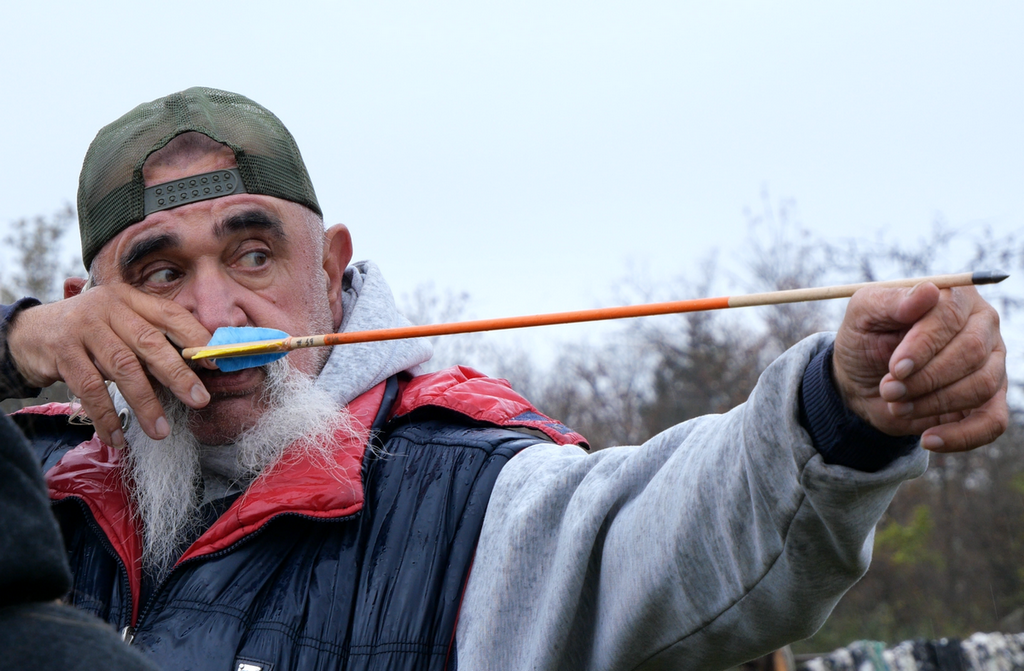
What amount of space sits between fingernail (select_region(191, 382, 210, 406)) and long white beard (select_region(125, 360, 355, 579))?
193 mm

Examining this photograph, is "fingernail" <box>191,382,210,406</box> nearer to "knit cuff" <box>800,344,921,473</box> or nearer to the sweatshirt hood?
the sweatshirt hood

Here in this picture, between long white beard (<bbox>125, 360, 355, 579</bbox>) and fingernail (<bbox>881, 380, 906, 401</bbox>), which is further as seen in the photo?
long white beard (<bbox>125, 360, 355, 579</bbox>)

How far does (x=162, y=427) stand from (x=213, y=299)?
13.6 inches

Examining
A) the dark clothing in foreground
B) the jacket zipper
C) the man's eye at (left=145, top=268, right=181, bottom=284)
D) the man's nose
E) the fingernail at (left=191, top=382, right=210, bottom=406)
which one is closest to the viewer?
the dark clothing in foreground

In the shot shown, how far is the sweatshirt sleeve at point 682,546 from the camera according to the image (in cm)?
130

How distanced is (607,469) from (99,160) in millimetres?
1703

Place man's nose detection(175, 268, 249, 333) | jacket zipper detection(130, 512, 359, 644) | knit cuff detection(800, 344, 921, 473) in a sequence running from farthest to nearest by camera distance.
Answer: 1. man's nose detection(175, 268, 249, 333)
2. jacket zipper detection(130, 512, 359, 644)
3. knit cuff detection(800, 344, 921, 473)

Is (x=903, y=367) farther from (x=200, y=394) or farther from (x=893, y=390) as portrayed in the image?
(x=200, y=394)

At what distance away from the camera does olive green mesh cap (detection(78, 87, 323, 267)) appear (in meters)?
2.35

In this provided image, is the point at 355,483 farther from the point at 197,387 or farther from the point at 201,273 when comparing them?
the point at 201,273

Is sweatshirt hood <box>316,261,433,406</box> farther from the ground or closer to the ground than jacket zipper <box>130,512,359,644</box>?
farther from the ground

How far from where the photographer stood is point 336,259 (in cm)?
268

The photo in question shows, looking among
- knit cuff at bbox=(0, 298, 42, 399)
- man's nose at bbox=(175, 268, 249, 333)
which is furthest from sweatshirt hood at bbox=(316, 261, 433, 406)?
knit cuff at bbox=(0, 298, 42, 399)

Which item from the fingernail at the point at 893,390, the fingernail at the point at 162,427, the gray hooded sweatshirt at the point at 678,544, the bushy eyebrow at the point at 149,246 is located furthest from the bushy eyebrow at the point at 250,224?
the fingernail at the point at 893,390
